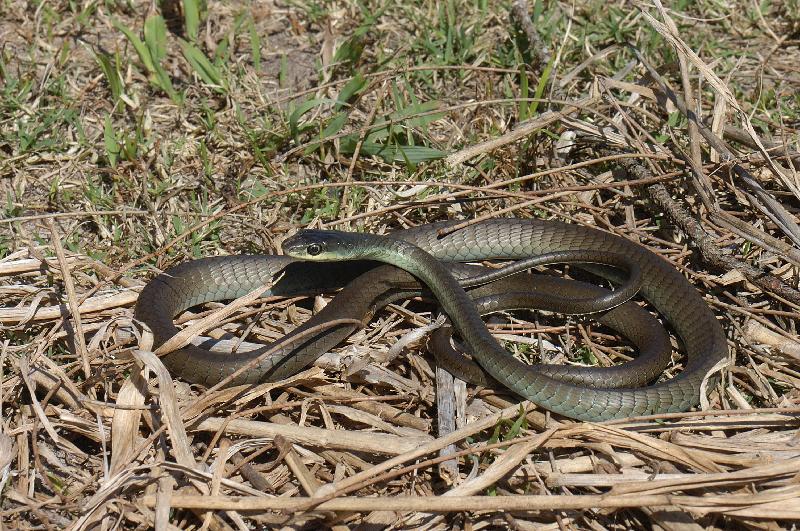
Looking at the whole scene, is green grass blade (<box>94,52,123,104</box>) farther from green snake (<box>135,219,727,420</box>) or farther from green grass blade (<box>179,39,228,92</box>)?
green snake (<box>135,219,727,420</box>)

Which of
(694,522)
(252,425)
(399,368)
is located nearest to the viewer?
(694,522)

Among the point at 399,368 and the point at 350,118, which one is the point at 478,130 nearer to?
the point at 350,118

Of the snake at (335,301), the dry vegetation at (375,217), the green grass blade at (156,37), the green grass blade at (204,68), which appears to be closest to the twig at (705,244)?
the dry vegetation at (375,217)

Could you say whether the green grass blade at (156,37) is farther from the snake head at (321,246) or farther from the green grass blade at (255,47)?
the snake head at (321,246)

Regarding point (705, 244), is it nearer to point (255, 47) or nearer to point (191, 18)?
point (255, 47)

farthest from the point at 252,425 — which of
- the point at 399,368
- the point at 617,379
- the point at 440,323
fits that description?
the point at 617,379
